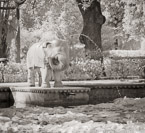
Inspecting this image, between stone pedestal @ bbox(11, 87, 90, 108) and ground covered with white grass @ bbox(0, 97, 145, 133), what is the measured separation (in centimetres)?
33

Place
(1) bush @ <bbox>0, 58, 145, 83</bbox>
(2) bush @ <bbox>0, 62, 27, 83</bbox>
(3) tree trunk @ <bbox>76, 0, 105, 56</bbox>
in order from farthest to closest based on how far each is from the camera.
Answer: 1. (3) tree trunk @ <bbox>76, 0, 105, 56</bbox>
2. (1) bush @ <bbox>0, 58, 145, 83</bbox>
3. (2) bush @ <bbox>0, 62, 27, 83</bbox>

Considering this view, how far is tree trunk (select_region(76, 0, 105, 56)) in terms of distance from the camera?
2289 centimetres

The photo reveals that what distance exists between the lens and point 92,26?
2308cm

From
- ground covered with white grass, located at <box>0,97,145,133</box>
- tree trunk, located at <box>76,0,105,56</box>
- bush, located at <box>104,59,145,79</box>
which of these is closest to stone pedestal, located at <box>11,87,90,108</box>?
ground covered with white grass, located at <box>0,97,145,133</box>

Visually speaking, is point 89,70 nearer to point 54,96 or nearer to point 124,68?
point 124,68

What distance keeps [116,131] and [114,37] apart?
4252 centimetres

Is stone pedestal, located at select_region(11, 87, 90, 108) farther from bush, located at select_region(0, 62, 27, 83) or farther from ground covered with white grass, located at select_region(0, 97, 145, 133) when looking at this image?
bush, located at select_region(0, 62, 27, 83)

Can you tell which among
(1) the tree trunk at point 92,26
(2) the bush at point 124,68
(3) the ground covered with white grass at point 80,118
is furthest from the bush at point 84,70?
(3) the ground covered with white grass at point 80,118

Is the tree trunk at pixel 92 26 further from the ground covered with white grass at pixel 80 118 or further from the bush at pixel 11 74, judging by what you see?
the ground covered with white grass at pixel 80 118

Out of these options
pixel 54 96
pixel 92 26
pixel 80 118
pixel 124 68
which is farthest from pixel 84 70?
pixel 80 118

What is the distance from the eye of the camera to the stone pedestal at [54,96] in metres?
11.5

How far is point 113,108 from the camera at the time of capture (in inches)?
450

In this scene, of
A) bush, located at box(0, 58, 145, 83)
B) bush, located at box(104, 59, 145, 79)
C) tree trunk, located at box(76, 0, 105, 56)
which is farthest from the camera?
tree trunk, located at box(76, 0, 105, 56)

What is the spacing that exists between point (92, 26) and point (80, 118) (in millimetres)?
14114
